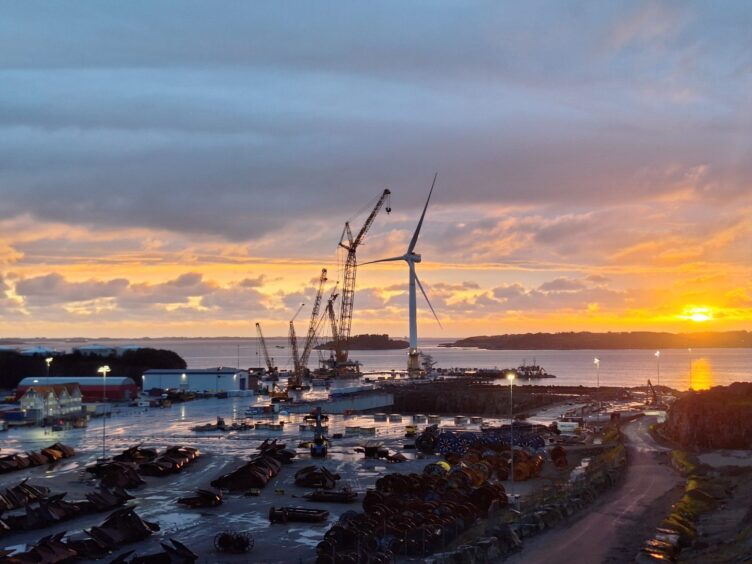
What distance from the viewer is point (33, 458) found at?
52906 mm

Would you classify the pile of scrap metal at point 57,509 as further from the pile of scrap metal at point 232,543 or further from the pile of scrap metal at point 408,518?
the pile of scrap metal at point 408,518

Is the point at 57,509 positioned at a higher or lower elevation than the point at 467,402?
higher

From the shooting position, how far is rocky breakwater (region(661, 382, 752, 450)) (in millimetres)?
54062

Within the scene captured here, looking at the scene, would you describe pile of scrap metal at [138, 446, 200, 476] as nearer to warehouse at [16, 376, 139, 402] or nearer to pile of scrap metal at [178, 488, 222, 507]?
pile of scrap metal at [178, 488, 222, 507]

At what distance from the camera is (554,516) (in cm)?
3241

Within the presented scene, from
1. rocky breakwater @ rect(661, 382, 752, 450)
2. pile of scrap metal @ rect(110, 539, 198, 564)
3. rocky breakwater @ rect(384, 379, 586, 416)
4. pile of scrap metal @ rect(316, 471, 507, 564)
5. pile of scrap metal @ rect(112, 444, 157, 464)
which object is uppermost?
rocky breakwater @ rect(661, 382, 752, 450)

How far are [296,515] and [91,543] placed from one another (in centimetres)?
918

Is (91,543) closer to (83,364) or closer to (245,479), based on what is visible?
(245,479)

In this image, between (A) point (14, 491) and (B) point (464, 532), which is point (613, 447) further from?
(A) point (14, 491)

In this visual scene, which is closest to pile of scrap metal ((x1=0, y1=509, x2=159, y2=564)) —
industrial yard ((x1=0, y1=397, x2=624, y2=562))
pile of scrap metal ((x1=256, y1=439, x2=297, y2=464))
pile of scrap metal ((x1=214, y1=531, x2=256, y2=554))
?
industrial yard ((x1=0, y1=397, x2=624, y2=562))

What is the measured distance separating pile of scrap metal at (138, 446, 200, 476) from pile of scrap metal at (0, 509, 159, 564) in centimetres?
1485

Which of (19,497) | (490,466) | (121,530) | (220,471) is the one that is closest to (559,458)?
(490,466)

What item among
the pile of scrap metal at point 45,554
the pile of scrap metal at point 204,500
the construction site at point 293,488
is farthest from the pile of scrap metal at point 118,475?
the pile of scrap metal at point 45,554

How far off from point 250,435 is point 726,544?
49283mm
